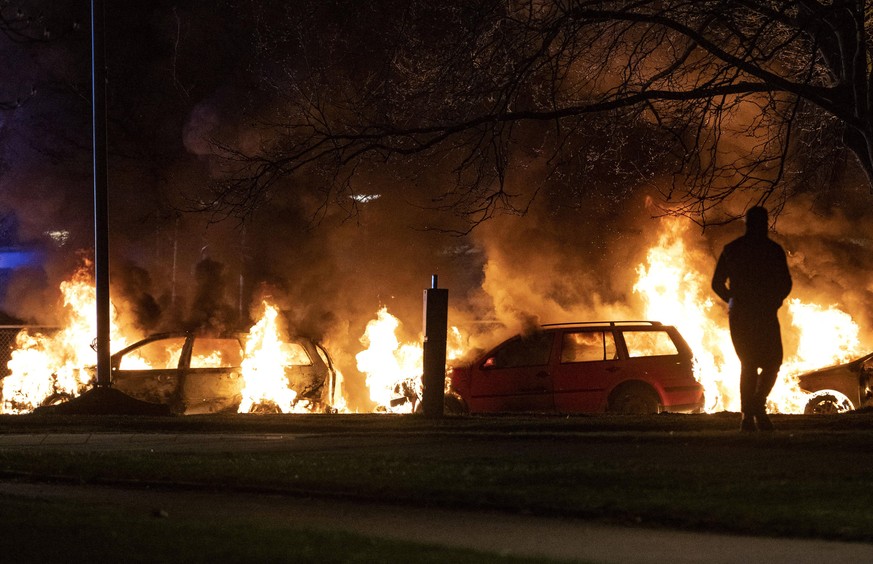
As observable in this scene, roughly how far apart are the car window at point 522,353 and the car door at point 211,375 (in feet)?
12.8

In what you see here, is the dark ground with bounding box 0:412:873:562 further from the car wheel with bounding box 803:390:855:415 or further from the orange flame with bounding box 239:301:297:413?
the orange flame with bounding box 239:301:297:413

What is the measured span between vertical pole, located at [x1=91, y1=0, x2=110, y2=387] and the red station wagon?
4994 millimetres

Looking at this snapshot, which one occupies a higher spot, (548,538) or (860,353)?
(860,353)

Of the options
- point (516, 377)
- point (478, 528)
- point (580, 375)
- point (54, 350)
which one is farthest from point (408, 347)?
point (478, 528)

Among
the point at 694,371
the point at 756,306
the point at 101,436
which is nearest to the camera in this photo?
the point at 756,306

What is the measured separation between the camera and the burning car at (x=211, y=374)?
16.3 meters

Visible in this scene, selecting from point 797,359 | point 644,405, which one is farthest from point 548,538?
point 797,359

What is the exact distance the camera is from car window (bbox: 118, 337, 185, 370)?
16.8 meters

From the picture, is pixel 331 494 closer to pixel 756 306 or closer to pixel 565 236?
pixel 756 306

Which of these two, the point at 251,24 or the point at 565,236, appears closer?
the point at 565,236

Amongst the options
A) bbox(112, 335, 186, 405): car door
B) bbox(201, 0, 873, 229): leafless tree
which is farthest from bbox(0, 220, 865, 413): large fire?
bbox(201, 0, 873, 229): leafless tree

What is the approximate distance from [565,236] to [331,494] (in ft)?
47.8

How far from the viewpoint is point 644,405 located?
14.9 meters

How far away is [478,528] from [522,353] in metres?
9.29
